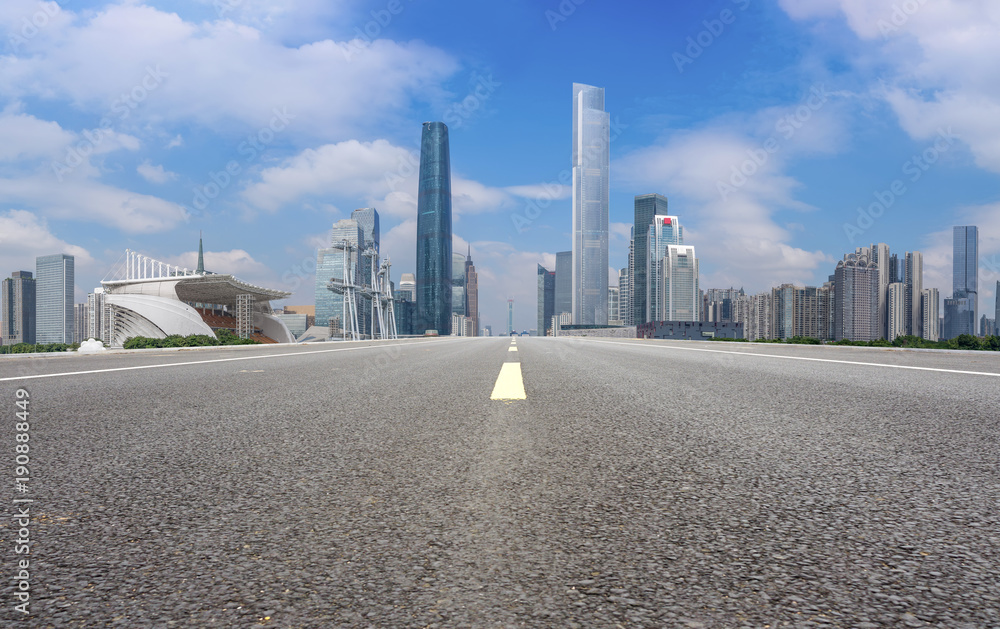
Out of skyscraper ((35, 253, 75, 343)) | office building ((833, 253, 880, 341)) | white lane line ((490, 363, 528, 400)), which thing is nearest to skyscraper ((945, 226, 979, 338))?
office building ((833, 253, 880, 341))

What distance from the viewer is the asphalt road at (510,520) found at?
109 cm

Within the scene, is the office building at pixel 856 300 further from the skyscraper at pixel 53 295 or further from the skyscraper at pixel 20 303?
the skyscraper at pixel 20 303

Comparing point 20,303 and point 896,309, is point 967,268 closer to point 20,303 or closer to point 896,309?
point 896,309

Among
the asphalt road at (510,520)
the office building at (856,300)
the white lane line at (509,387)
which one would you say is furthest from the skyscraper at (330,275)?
the asphalt road at (510,520)

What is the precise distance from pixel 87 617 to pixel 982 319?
7124 inches

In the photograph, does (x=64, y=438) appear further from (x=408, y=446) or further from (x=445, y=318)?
(x=445, y=318)

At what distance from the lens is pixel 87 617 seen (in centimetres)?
104

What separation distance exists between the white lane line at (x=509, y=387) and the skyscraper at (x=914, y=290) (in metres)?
104

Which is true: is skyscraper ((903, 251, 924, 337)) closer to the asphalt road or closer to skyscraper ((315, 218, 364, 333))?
the asphalt road

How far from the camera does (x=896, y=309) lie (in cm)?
9312

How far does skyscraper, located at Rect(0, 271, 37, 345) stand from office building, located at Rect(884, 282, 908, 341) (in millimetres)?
187152

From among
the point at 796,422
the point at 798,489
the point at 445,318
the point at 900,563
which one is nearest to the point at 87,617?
the point at 900,563

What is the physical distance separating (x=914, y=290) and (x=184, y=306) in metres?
128

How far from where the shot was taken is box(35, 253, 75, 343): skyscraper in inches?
5379
